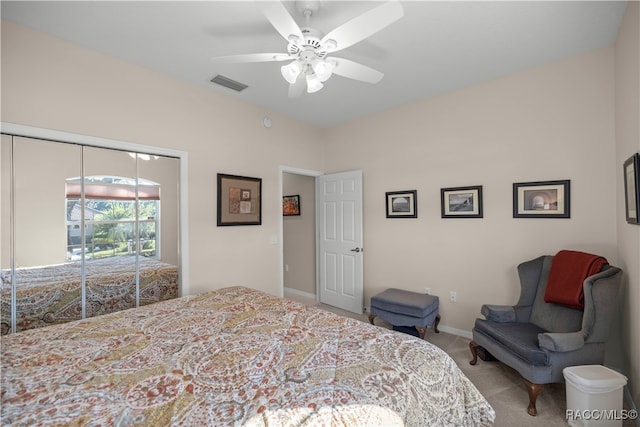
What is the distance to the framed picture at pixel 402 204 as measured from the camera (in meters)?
3.62

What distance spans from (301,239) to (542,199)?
3399 mm

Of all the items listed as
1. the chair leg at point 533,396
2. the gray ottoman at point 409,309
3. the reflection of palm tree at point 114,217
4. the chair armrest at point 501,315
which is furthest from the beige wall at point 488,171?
the reflection of palm tree at point 114,217

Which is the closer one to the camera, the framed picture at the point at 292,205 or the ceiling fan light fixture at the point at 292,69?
the ceiling fan light fixture at the point at 292,69

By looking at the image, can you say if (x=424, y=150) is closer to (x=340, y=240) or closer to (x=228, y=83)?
(x=340, y=240)

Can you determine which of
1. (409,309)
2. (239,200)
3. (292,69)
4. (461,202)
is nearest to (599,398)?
(409,309)

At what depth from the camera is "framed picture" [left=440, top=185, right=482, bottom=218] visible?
3.13 meters

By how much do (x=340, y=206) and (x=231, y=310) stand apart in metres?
2.59

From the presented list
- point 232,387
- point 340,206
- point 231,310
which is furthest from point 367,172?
point 232,387

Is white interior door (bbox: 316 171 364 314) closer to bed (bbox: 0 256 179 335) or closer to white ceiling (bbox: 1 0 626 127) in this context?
white ceiling (bbox: 1 0 626 127)

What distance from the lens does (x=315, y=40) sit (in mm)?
1697

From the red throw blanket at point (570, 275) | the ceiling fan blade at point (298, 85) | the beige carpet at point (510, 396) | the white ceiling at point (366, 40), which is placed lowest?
the beige carpet at point (510, 396)

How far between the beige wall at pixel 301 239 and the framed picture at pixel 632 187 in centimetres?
→ 359

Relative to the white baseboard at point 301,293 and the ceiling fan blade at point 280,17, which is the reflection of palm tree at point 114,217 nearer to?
the ceiling fan blade at point 280,17

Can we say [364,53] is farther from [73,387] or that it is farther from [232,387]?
[73,387]
